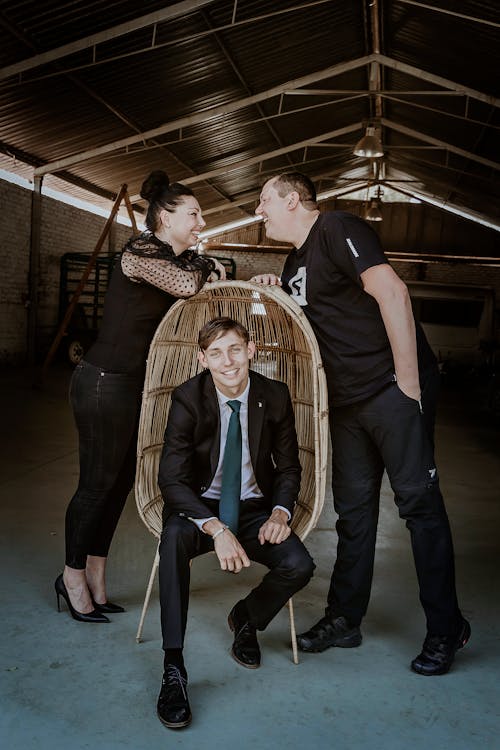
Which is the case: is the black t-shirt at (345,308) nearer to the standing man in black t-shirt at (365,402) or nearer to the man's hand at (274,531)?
the standing man in black t-shirt at (365,402)

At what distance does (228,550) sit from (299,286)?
100cm

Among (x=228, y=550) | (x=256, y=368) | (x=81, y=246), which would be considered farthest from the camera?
(x=81, y=246)

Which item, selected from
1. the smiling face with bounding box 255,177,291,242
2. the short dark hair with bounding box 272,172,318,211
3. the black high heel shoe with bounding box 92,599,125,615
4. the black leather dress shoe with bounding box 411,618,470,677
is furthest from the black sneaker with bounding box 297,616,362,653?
the short dark hair with bounding box 272,172,318,211

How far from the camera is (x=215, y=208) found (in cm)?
1975

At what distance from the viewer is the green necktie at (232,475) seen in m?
2.48

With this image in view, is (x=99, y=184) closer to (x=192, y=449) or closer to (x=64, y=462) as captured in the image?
(x=64, y=462)

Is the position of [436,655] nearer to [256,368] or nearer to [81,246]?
[256,368]

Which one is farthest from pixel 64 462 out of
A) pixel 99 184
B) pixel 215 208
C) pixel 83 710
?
pixel 215 208

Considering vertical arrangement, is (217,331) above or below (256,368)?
above

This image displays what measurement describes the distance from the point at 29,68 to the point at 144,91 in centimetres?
231

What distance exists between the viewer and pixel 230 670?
93.4 inches

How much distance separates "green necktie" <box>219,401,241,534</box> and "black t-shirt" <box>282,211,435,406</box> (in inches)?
15.0

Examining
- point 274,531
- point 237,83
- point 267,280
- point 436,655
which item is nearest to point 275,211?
point 267,280

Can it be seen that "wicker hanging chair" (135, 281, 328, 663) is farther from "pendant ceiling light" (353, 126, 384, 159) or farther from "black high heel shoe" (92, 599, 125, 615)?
"pendant ceiling light" (353, 126, 384, 159)
